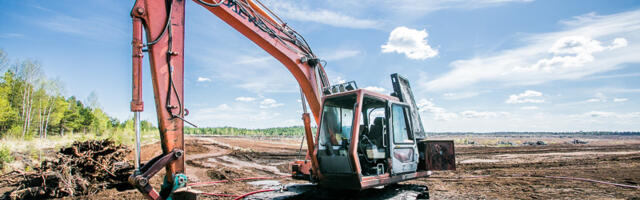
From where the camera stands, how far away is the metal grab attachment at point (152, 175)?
390 cm

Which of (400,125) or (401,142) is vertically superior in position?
(400,125)

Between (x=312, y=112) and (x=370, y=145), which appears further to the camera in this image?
(x=312, y=112)

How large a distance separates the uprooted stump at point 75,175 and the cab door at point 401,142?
21.1ft

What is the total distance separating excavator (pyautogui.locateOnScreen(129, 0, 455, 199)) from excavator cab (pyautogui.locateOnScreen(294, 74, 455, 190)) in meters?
0.02

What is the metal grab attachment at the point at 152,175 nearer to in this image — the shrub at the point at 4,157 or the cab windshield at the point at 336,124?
the cab windshield at the point at 336,124

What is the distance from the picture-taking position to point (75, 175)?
8.39 m

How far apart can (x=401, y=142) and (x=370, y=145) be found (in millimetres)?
649

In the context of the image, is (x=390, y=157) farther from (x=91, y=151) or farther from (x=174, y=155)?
(x=91, y=151)

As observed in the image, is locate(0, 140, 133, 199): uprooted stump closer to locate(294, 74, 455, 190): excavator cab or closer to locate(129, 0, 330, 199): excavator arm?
locate(129, 0, 330, 199): excavator arm

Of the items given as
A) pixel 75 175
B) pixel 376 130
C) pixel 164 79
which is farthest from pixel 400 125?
pixel 75 175

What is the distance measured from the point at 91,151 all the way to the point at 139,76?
623 centimetres

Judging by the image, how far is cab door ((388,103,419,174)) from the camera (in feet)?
18.7

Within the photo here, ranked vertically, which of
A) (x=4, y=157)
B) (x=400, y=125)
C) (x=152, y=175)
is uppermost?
(x=400, y=125)

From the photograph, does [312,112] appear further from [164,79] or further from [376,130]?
[164,79]
